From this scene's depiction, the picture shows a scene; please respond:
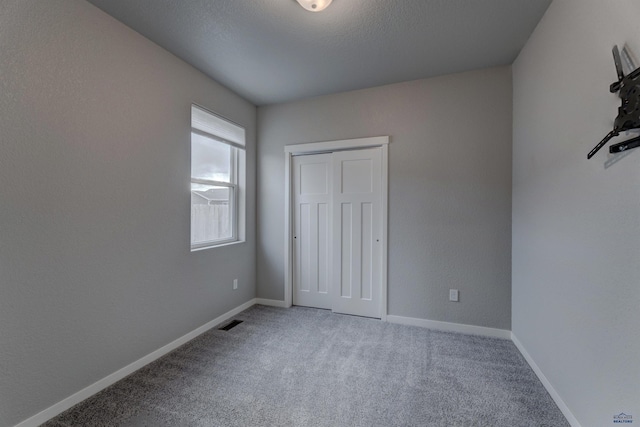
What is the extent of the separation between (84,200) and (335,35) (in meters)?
2.18

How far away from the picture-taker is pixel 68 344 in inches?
68.7

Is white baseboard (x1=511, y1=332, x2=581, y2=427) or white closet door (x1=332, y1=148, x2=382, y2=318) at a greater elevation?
white closet door (x1=332, y1=148, x2=382, y2=318)

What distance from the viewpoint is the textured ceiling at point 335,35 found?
188 centimetres

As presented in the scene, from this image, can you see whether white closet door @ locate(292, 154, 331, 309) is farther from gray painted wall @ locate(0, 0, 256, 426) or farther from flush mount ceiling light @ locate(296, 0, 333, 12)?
→ flush mount ceiling light @ locate(296, 0, 333, 12)

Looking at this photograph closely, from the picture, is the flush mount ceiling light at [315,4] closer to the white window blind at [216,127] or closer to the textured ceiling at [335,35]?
the textured ceiling at [335,35]

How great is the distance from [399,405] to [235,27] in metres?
2.90

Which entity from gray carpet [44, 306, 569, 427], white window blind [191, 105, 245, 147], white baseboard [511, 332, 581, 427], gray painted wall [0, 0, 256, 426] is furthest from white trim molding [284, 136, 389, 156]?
white baseboard [511, 332, 581, 427]

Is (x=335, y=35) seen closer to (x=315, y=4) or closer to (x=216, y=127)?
(x=315, y=4)

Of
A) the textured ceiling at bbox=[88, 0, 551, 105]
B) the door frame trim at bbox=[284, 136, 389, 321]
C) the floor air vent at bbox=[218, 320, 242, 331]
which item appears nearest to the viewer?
the textured ceiling at bbox=[88, 0, 551, 105]

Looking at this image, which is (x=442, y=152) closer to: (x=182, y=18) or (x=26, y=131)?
(x=182, y=18)

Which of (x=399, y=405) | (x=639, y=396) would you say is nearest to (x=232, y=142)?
(x=399, y=405)

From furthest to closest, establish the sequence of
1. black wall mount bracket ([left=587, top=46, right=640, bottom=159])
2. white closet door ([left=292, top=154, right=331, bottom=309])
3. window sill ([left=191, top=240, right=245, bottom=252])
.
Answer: white closet door ([left=292, top=154, right=331, bottom=309]) → window sill ([left=191, top=240, right=245, bottom=252]) → black wall mount bracket ([left=587, top=46, right=640, bottom=159])

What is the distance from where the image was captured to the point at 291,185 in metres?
3.55

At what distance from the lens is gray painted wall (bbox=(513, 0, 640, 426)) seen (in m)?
1.20
